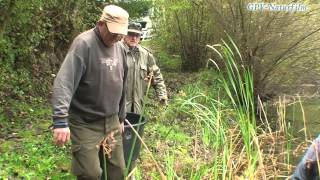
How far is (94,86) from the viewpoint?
4.46 meters

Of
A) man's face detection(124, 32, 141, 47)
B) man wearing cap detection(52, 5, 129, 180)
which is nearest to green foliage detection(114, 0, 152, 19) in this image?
man's face detection(124, 32, 141, 47)

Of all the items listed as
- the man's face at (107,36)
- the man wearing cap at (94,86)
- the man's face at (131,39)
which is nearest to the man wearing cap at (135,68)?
the man's face at (131,39)

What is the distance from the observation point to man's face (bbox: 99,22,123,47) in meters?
4.43

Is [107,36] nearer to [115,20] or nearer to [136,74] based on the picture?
[115,20]

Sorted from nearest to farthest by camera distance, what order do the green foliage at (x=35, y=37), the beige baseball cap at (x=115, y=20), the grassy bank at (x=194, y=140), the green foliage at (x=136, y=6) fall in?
the grassy bank at (x=194, y=140), the beige baseball cap at (x=115, y=20), the green foliage at (x=35, y=37), the green foliage at (x=136, y=6)

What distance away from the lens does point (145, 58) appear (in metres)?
6.00

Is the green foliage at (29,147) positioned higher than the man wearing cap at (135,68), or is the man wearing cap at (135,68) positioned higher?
the man wearing cap at (135,68)

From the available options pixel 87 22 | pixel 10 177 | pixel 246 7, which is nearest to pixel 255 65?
pixel 246 7

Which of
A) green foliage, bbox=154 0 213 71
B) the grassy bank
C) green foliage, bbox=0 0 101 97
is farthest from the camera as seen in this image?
green foliage, bbox=154 0 213 71

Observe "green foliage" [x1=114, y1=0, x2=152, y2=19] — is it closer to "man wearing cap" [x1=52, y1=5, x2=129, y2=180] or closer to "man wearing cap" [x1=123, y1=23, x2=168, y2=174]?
"man wearing cap" [x1=123, y1=23, x2=168, y2=174]

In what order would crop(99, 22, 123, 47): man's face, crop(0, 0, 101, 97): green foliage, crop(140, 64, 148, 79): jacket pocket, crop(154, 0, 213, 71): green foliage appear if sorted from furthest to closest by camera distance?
1. crop(154, 0, 213, 71): green foliage
2. crop(0, 0, 101, 97): green foliage
3. crop(140, 64, 148, 79): jacket pocket
4. crop(99, 22, 123, 47): man's face

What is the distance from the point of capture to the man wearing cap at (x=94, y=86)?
171 inches

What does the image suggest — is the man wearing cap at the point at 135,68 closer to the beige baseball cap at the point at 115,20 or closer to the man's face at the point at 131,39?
the man's face at the point at 131,39

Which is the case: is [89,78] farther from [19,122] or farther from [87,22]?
[87,22]
